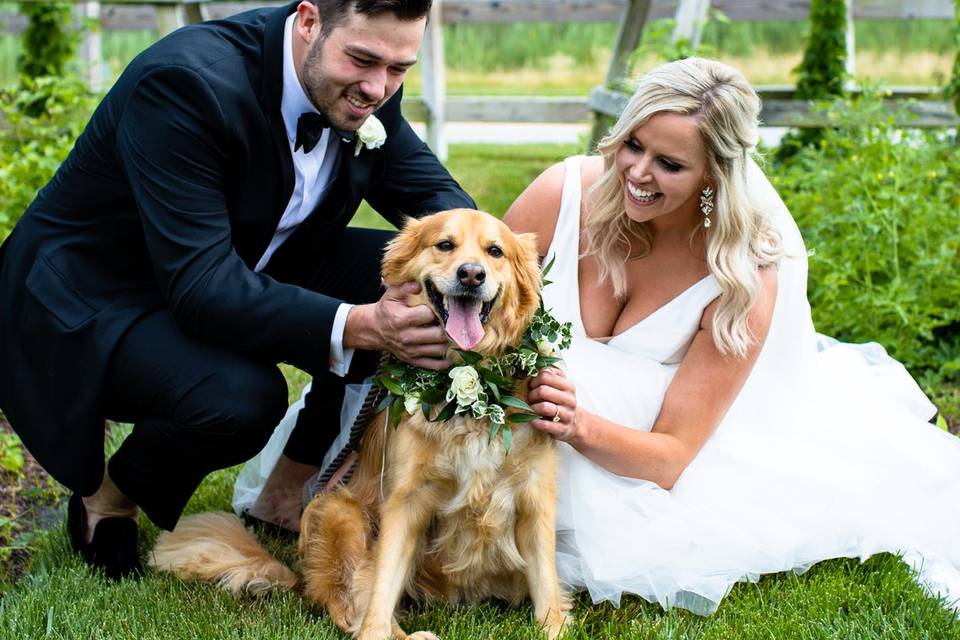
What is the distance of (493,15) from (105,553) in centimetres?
752

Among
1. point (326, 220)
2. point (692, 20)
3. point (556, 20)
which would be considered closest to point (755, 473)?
point (326, 220)

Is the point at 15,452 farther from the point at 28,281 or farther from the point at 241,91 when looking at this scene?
the point at 241,91

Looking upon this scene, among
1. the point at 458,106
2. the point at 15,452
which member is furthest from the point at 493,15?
the point at 15,452

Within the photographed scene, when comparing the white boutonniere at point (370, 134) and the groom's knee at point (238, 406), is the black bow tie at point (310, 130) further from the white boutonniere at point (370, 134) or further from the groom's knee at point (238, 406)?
the groom's knee at point (238, 406)

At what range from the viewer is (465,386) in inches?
109

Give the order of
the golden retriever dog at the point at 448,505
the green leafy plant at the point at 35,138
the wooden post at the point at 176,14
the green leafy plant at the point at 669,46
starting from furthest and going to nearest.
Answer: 1. the wooden post at the point at 176,14
2. the green leafy plant at the point at 669,46
3. the green leafy plant at the point at 35,138
4. the golden retriever dog at the point at 448,505

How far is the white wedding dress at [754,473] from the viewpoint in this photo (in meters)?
3.12

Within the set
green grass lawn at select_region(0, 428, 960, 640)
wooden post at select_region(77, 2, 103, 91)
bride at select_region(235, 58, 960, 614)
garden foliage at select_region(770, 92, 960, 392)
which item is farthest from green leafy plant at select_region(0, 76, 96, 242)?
garden foliage at select_region(770, 92, 960, 392)

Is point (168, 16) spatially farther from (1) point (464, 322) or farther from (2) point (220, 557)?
(1) point (464, 322)

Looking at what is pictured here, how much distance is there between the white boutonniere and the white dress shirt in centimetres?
8

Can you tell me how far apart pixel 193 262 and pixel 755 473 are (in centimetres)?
184

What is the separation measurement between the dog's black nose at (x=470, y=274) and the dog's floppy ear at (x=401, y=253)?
0.24 metres

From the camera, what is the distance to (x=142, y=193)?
2885mm

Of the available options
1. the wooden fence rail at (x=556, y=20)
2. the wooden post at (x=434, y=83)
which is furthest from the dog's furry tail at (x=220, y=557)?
the wooden post at (x=434, y=83)
